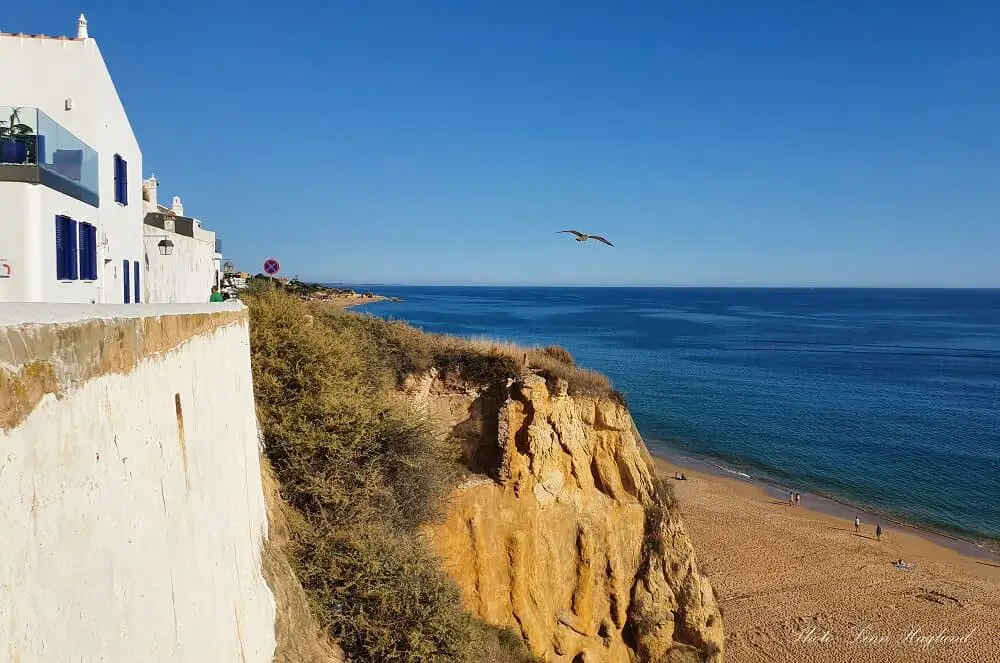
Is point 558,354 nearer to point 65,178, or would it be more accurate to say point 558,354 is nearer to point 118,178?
point 118,178

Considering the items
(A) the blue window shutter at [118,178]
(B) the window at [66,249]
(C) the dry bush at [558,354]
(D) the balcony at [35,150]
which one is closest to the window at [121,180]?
(A) the blue window shutter at [118,178]

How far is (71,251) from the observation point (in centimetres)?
1020

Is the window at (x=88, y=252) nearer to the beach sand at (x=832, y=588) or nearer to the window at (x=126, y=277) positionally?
the window at (x=126, y=277)

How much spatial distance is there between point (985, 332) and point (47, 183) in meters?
139

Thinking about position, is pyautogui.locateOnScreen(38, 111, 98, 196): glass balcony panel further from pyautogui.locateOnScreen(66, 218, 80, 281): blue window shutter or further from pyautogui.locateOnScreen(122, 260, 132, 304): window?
pyautogui.locateOnScreen(122, 260, 132, 304): window

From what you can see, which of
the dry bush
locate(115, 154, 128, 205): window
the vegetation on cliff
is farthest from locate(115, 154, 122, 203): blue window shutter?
the dry bush

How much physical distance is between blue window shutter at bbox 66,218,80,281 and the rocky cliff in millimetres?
7227

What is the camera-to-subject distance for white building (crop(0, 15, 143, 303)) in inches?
344

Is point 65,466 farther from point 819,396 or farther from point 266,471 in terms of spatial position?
point 819,396

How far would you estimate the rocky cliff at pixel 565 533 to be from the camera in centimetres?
1389

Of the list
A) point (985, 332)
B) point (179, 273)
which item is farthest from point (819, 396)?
point (985, 332)

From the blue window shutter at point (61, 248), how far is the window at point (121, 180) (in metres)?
3.31

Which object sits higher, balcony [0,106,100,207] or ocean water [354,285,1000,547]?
balcony [0,106,100,207]

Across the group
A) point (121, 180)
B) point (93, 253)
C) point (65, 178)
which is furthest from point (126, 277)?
point (65, 178)
